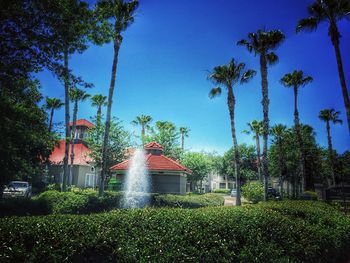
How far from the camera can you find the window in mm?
47025

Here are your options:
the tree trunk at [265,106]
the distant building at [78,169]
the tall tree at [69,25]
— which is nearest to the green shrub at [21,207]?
the tall tree at [69,25]

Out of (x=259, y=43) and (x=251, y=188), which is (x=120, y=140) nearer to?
(x=251, y=188)

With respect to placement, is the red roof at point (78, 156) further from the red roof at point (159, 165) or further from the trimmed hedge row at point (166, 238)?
the trimmed hedge row at point (166, 238)

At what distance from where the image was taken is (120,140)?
4022cm

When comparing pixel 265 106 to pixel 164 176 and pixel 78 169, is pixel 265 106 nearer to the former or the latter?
pixel 164 176

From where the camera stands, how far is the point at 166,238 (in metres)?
6.91

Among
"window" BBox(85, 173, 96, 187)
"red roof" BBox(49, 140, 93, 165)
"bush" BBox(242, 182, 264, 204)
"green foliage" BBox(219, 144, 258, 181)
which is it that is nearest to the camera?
"bush" BBox(242, 182, 264, 204)

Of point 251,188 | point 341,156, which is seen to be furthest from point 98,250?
point 341,156

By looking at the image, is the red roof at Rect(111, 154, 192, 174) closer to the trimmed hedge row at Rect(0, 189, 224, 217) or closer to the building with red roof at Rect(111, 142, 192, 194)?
the building with red roof at Rect(111, 142, 192, 194)

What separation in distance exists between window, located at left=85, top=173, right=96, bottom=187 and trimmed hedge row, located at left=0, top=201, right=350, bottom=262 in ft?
137

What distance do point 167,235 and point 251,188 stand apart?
28.8 meters

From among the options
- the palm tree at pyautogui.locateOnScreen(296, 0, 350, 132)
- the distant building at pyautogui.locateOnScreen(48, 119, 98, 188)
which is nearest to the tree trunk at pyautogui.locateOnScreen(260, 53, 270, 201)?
the palm tree at pyautogui.locateOnScreen(296, 0, 350, 132)

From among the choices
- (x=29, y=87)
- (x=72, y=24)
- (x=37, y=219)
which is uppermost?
(x=72, y=24)

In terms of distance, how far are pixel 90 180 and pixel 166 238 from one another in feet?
144
